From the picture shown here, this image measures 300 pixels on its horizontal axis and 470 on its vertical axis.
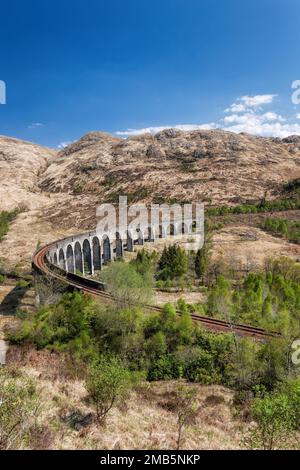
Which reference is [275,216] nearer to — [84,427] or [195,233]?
[195,233]

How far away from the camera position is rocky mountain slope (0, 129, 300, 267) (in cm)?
11933

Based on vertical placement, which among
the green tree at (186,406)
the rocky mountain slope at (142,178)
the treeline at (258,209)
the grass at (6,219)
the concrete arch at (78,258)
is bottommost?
the green tree at (186,406)

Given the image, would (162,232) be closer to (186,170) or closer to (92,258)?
(92,258)

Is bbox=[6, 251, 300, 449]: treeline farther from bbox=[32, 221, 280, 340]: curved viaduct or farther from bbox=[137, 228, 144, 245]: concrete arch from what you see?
bbox=[137, 228, 144, 245]: concrete arch

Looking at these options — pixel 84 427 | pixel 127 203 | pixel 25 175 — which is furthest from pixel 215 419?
pixel 25 175

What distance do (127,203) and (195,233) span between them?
5672 cm

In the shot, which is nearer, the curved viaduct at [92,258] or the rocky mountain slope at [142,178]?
the curved viaduct at [92,258]

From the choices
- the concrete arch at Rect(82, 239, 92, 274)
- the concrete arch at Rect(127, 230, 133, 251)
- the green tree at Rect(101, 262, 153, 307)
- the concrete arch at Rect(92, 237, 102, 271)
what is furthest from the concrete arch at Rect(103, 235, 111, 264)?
the green tree at Rect(101, 262, 153, 307)

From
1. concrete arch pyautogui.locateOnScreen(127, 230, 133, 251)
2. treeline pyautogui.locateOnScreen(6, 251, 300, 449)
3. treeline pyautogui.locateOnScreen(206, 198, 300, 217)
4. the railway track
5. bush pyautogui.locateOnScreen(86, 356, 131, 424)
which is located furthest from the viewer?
treeline pyautogui.locateOnScreen(206, 198, 300, 217)

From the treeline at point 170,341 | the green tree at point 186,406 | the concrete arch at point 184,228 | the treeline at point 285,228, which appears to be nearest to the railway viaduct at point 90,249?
the concrete arch at point 184,228

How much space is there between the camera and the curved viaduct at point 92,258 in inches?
1193

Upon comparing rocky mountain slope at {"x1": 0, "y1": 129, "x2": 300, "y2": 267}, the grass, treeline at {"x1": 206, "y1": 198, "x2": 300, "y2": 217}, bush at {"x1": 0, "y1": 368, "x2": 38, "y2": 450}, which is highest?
rocky mountain slope at {"x1": 0, "y1": 129, "x2": 300, "y2": 267}

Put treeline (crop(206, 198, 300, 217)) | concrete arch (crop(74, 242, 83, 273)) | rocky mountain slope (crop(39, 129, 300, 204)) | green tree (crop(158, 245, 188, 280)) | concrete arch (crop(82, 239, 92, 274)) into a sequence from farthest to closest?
1. rocky mountain slope (crop(39, 129, 300, 204))
2. treeline (crop(206, 198, 300, 217))
3. concrete arch (crop(82, 239, 92, 274))
4. concrete arch (crop(74, 242, 83, 273))
5. green tree (crop(158, 245, 188, 280))

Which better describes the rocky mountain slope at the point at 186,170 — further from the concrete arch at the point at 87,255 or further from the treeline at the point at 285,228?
the concrete arch at the point at 87,255
